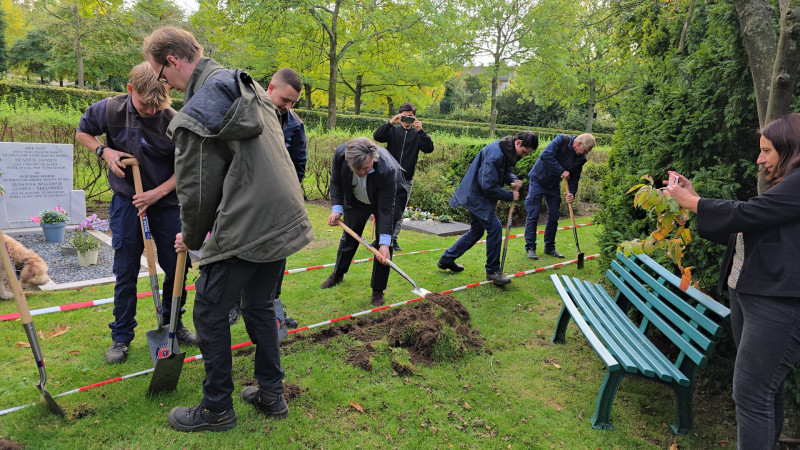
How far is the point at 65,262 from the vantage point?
5465mm

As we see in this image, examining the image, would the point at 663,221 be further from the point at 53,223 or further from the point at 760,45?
the point at 53,223

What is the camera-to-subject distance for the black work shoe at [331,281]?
5.23 metres

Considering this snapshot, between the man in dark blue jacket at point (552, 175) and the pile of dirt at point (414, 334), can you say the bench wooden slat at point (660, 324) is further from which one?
the man in dark blue jacket at point (552, 175)

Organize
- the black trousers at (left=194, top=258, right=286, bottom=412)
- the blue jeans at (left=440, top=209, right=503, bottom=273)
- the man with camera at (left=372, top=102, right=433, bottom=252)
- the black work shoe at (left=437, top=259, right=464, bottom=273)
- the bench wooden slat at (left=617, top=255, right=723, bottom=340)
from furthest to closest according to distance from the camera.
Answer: the man with camera at (left=372, top=102, right=433, bottom=252), the black work shoe at (left=437, top=259, right=464, bottom=273), the blue jeans at (left=440, top=209, right=503, bottom=273), the bench wooden slat at (left=617, top=255, right=723, bottom=340), the black trousers at (left=194, top=258, right=286, bottom=412)

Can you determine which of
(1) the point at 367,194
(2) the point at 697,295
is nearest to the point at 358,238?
(1) the point at 367,194

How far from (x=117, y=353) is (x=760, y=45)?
16.3ft

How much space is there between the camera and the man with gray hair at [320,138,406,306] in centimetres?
425

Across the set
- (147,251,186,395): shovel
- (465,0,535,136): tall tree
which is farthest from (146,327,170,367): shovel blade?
(465,0,535,136): tall tree

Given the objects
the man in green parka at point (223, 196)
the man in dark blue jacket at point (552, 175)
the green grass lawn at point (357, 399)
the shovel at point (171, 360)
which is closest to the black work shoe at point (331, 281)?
the green grass lawn at point (357, 399)

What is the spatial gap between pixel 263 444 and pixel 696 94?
4118mm

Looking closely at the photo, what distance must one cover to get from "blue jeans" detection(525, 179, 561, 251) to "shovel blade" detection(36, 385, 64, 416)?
245 inches

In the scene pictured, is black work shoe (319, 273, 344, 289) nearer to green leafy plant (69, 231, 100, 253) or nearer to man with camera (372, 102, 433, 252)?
man with camera (372, 102, 433, 252)

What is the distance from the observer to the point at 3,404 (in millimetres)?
2822

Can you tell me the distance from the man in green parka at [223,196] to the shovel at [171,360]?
31cm
